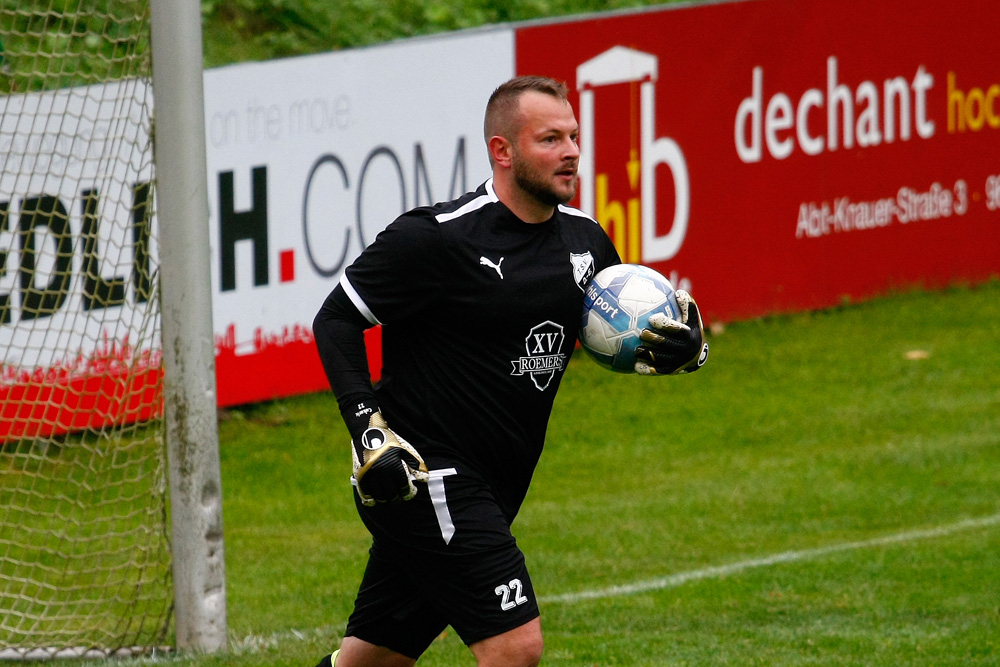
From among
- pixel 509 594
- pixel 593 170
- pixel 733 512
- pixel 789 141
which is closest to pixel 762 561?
pixel 733 512

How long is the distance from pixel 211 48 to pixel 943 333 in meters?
6.54

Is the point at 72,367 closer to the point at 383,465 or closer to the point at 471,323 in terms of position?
the point at 471,323

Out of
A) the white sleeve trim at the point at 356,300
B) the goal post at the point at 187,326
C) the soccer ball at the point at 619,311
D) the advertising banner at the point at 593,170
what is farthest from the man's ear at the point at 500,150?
the advertising banner at the point at 593,170

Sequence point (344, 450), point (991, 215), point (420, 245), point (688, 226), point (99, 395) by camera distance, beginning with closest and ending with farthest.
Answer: point (420, 245)
point (99, 395)
point (344, 450)
point (688, 226)
point (991, 215)

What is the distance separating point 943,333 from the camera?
528 inches

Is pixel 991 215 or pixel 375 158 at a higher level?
pixel 375 158

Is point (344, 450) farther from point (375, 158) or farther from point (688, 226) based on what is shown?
point (688, 226)

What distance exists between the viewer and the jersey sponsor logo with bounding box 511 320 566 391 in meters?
4.85

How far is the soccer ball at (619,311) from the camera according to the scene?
498 cm

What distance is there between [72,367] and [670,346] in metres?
4.12

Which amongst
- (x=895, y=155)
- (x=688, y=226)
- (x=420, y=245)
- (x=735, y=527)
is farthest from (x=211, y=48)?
(x=420, y=245)

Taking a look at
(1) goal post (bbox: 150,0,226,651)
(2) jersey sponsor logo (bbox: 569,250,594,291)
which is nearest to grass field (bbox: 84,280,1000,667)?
(1) goal post (bbox: 150,0,226,651)

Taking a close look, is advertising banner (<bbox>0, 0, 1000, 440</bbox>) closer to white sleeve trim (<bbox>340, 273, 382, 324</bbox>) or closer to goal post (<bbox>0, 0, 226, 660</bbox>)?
goal post (<bbox>0, 0, 226, 660</bbox>)

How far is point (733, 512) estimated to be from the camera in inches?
359
